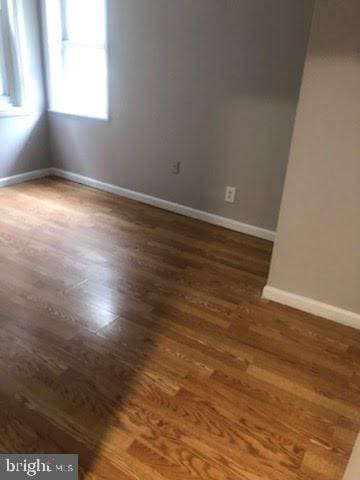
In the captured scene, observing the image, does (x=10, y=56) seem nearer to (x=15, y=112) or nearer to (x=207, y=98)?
(x=15, y=112)

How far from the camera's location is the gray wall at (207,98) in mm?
2609

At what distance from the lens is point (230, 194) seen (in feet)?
10.2

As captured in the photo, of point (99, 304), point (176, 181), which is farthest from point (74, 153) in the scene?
point (99, 304)

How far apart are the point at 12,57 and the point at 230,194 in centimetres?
242

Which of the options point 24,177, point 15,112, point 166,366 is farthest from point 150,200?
point 166,366

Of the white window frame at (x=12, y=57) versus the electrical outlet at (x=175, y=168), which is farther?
the white window frame at (x=12, y=57)

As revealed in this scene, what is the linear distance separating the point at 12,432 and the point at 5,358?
409 mm

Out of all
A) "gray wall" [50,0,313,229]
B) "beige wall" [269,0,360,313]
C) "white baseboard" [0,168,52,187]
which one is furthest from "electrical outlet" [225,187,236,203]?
"white baseboard" [0,168,52,187]

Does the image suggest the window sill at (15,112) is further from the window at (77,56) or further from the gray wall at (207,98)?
the gray wall at (207,98)

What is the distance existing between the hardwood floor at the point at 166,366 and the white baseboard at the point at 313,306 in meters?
0.06

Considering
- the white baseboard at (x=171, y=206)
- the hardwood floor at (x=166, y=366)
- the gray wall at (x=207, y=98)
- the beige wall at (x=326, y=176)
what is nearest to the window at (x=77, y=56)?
the gray wall at (x=207, y=98)

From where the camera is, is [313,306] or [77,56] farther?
[77,56]

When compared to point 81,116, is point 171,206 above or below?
below

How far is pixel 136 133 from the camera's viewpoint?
11.3 ft
